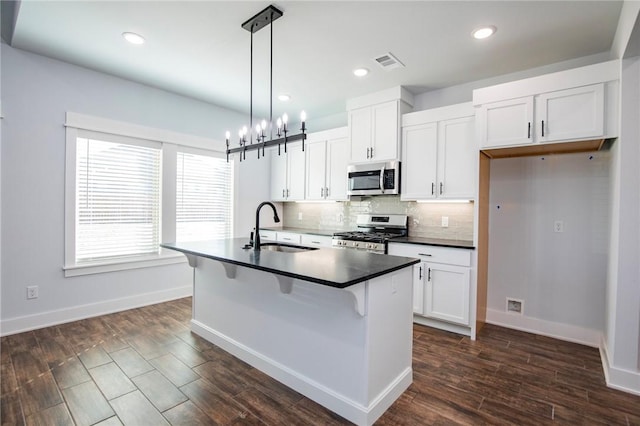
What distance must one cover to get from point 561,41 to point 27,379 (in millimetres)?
4983

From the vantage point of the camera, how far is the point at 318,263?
199cm

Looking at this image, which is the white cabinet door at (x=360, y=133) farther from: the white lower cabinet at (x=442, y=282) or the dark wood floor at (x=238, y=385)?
the dark wood floor at (x=238, y=385)

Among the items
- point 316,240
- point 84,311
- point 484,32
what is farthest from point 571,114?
point 84,311

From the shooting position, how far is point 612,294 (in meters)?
2.40

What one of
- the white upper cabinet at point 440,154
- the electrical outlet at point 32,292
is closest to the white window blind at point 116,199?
the electrical outlet at point 32,292

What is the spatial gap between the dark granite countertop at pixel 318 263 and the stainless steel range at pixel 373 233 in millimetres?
1167

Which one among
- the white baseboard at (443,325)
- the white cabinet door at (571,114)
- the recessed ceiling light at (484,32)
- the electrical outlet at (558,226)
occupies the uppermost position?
the recessed ceiling light at (484,32)

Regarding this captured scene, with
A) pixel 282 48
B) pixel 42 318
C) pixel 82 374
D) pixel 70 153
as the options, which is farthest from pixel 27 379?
pixel 282 48

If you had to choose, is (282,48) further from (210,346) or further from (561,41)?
(210,346)

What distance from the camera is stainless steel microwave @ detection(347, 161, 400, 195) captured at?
3.80m

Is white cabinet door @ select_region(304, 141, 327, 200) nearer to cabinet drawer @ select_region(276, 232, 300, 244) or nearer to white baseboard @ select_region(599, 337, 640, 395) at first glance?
cabinet drawer @ select_region(276, 232, 300, 244)

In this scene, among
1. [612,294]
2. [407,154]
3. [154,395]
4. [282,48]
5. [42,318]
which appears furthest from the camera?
[407,154]

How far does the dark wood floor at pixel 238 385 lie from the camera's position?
1887 millimetres

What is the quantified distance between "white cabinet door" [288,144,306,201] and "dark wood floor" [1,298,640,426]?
2672mm
